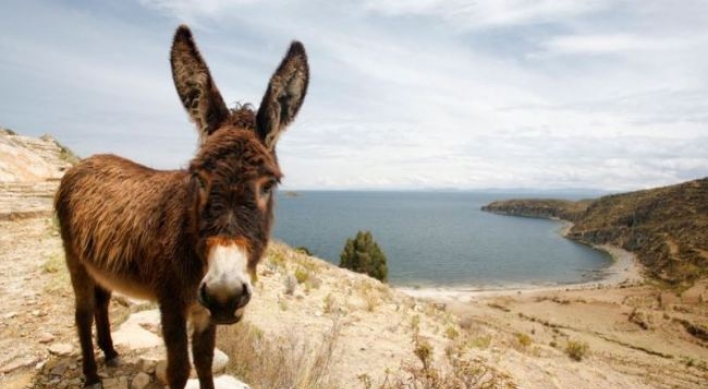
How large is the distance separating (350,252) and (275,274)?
2980 centimetres

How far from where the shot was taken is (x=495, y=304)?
44.1 metres

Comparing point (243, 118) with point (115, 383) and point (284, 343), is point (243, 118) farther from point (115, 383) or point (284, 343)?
point (284, 343)

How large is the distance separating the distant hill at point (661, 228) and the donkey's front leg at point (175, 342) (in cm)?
6689

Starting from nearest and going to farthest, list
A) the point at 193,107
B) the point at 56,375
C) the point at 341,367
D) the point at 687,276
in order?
the point at 193,107 < the point at 56,375 < the point at 341,367 < the point at 687,276

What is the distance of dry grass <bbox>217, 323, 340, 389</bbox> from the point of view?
478 centimetres

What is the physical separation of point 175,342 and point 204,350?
0.49 meters

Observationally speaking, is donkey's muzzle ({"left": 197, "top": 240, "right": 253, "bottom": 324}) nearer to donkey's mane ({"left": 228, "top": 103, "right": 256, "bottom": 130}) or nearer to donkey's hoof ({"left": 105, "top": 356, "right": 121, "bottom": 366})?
donkey's mane ({"left": 228, "top": 103, "right": 256, "bottom": 130})

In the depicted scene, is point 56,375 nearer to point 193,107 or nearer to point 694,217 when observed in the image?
point 193,107

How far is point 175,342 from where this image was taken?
3.30 m

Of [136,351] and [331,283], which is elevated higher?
[136,351]

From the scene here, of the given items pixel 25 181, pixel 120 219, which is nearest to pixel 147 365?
pixel 120 219

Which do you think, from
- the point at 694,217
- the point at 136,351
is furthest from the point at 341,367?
the point at 694,217

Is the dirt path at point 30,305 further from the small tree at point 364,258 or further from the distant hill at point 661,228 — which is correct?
the distant hill at point 661,228

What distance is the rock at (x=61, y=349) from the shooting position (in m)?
4.93
